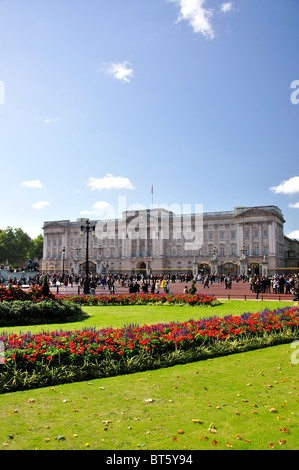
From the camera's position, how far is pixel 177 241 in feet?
293

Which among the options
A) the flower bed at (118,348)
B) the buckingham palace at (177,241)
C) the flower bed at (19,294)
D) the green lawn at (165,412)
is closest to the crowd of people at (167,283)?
the flower bed at (19,294)

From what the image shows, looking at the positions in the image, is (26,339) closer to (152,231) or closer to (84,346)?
(84,346)

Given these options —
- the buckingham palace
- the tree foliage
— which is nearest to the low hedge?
the buckingham palace

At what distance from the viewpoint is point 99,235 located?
3789 inches

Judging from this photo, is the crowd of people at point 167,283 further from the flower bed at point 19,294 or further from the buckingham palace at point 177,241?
the buckingham palace at point 177,241

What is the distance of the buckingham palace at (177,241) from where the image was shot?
262ft

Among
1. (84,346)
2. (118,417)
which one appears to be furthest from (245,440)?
(84,346)

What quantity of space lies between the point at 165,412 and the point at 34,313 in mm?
11035

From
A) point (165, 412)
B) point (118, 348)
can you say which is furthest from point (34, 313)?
point (165, 412)

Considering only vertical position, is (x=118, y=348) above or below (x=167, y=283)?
below

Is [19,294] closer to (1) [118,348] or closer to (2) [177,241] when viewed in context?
(1) [118,348]

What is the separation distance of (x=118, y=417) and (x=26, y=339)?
398 cm

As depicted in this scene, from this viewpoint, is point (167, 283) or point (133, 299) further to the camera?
point (167, 283)
